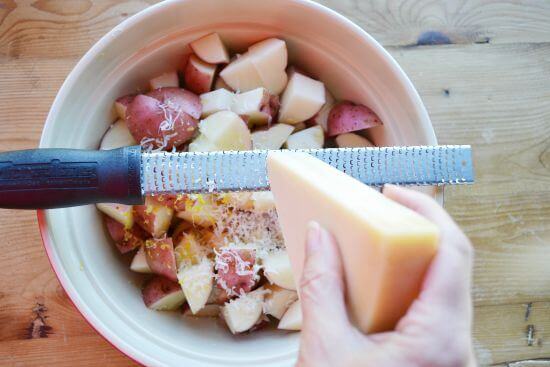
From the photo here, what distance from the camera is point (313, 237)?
59 centimetres

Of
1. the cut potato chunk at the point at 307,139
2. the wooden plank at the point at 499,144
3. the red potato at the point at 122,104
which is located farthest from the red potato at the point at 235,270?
the wooden plank at the point at 499,144

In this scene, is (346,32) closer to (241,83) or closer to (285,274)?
(241,83)

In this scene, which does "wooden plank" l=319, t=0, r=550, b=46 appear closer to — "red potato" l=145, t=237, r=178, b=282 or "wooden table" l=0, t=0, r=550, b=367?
"wooden table" l=0, t=0, r=550, b=367

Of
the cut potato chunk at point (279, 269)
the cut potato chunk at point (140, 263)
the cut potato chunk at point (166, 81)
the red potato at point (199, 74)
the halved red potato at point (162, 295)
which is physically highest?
the red potato at point (199, 74)

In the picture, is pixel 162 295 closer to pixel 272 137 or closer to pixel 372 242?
pixel 272 137

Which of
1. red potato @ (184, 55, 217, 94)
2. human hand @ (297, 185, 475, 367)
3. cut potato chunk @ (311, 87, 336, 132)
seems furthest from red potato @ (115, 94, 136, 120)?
human hand @ (297, 185, 475, 367)

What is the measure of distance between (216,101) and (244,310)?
0.38m

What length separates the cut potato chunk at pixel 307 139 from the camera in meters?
1.00

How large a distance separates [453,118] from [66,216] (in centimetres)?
77

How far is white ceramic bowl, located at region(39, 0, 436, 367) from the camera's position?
891 mm

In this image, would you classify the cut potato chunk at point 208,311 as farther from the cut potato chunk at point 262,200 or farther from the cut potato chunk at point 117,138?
the cut potato chunk at point 117,138

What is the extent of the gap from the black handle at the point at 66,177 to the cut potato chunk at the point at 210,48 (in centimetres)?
26

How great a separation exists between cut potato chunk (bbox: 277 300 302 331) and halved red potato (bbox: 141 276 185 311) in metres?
0.19

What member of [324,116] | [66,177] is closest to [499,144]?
[324,116]
